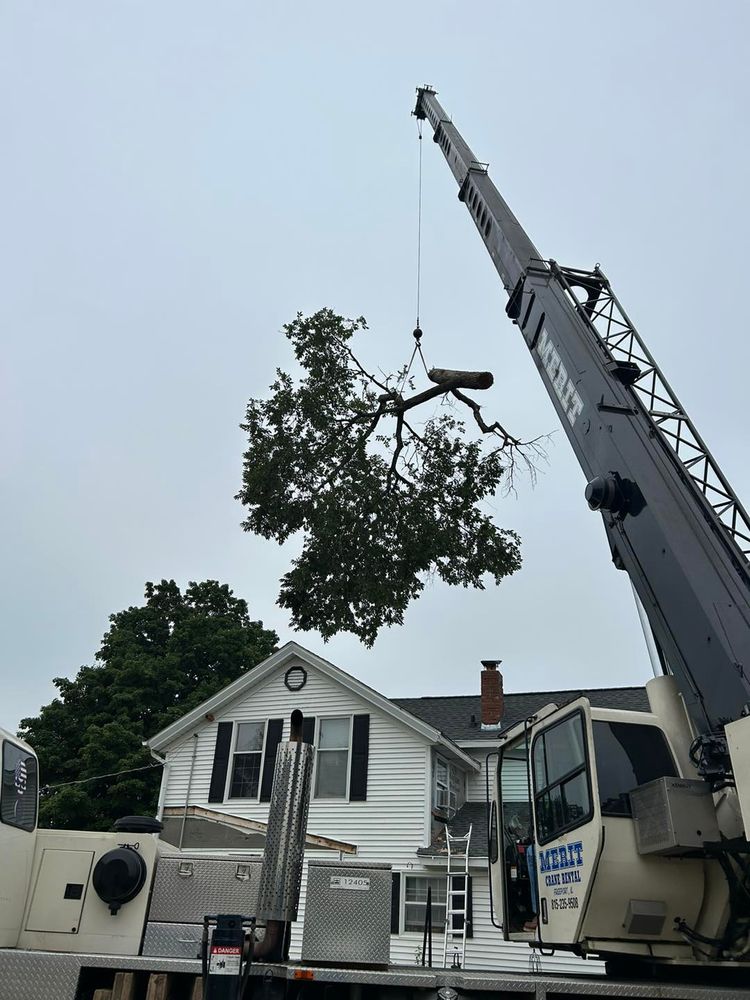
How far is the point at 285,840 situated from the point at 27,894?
232 centimetres

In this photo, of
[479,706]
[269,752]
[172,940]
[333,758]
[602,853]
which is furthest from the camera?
[479,706]

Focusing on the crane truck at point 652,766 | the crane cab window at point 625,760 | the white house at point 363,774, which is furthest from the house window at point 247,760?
the crane cab window at point 625,760

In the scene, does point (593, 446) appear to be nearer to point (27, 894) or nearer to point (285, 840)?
point (285, 840)

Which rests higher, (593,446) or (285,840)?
(593,446)

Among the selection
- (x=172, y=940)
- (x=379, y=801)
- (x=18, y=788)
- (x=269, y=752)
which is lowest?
(x=172, y=940)

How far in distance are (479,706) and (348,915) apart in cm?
1611

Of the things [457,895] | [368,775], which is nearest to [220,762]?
[368,775]

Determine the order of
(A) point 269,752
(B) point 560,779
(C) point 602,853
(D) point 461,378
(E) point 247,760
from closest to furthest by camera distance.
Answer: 1. (C) point 602,853
2. (B) point 560,779
3. (D) point 461,378
4. (A) point 269,752
5. (E) point 247,760

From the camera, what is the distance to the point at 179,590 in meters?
39.8

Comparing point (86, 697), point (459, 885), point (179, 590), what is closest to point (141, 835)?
point (459, 885)

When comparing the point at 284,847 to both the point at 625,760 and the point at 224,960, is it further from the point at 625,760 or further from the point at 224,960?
the point at 625,760

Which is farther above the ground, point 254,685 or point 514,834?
point 254,685

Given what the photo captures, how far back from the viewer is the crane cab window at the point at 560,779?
558cm

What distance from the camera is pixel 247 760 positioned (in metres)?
18.6
